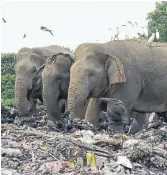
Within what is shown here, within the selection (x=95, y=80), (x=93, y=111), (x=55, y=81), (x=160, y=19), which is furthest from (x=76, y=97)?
(x=160, y=19)

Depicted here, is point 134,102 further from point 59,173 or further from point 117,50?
point 59,173

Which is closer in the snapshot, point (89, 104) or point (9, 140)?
point (9, 140)

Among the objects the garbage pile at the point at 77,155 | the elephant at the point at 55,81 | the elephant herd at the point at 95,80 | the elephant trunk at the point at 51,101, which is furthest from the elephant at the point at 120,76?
the garbage pile at the point at 77,155

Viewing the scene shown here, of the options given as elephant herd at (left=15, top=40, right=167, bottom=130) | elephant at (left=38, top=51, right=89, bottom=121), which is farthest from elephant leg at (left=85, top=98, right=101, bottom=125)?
elephant at (left=38, top=51, right=89, bottom=121)

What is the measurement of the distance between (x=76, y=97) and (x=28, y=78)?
2522 millimetres

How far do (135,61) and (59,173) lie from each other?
6.46 metres

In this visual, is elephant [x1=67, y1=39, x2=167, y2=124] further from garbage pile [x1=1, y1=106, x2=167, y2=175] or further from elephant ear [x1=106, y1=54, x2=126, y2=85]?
garbage pile [x1=1, y1=106, x2=167, y2=175]

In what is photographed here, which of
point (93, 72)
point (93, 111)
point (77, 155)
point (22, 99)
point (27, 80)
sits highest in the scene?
point (93, 72)

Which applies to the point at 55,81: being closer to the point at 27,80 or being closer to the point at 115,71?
the point at 27,80

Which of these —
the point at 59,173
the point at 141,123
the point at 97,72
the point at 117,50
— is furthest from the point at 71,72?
the point at 59,173

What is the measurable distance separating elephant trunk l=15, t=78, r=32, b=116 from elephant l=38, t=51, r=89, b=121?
2.14 feet

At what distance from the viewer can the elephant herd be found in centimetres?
1259

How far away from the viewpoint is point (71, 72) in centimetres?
1251

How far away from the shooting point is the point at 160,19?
3222 centimetres
